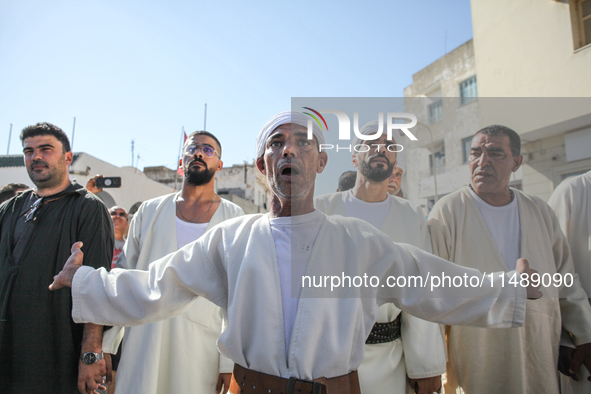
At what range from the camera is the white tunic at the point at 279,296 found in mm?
1452

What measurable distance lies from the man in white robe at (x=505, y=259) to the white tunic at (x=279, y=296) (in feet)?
3.45

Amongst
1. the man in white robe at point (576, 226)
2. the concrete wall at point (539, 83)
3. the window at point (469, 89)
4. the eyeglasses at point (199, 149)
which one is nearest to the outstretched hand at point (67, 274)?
the eyeglasses at point (199, 149)

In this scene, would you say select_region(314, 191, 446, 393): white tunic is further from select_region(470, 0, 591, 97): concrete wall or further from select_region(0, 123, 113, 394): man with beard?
select_region(470, 0, 591, 97): concrete wall

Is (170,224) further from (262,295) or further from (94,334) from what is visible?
(262,295)

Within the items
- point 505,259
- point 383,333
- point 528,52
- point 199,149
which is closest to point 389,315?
point 383,333

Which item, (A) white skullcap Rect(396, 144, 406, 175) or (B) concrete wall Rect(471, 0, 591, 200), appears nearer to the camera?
(A) white skullcap Rect(396, 144, 406, 175)

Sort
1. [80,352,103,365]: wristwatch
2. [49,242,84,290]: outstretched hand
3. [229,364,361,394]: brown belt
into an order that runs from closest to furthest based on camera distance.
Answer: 1. [229,364,361,394]: brown belt
2. [49,242,84,290]: outstretched hand
3. [80,352,103,365]: wristwatch

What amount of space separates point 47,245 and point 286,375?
1.93 metres

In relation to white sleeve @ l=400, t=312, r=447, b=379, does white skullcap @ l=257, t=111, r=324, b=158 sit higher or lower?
higher

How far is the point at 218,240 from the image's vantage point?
5.71 ft

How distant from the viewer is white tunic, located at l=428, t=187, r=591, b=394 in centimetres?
239

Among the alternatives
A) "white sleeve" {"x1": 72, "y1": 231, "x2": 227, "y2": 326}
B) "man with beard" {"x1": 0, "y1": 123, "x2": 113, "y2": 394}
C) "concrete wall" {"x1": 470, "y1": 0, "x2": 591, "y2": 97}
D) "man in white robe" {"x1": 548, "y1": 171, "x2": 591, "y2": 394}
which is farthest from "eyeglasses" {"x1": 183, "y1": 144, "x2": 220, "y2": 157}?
"concrete wall" {"x1": 470, "y1": 0, "x2": 591, "y2": 97}

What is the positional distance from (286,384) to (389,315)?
1.10 m

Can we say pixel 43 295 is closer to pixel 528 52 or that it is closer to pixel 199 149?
pixel 199 149
